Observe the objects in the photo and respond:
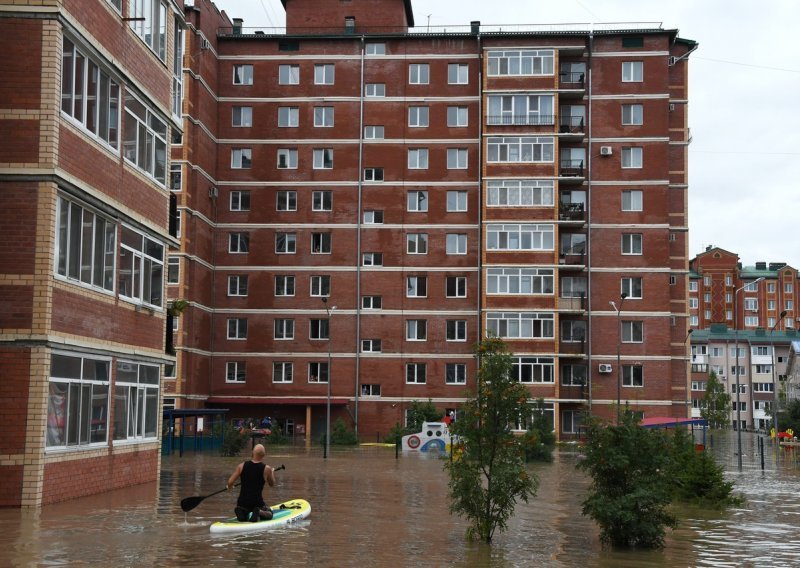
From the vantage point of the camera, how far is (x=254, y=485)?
1767 centimetres

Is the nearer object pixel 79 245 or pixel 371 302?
pixel 79 245

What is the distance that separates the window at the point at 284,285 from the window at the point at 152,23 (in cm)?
4022

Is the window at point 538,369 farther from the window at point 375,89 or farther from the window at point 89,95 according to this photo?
the window at point 89,95

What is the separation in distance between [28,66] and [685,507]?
17.9 meters

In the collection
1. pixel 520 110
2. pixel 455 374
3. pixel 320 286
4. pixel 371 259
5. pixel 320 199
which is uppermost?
pixel 520 110

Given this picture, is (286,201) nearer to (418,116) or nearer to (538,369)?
(418,116)

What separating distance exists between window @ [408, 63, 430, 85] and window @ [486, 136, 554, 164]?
22.0 ft

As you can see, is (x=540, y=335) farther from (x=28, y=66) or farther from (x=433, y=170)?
(x=28, y=66)

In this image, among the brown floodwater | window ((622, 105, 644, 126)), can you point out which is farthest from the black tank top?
window ((622, 105, 644, 126))

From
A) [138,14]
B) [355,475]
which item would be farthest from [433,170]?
[138,14]

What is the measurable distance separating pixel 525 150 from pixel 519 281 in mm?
8407

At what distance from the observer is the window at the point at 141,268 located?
25.6 meters

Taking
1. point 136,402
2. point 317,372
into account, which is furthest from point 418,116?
point 136,402

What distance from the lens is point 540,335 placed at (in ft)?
214
